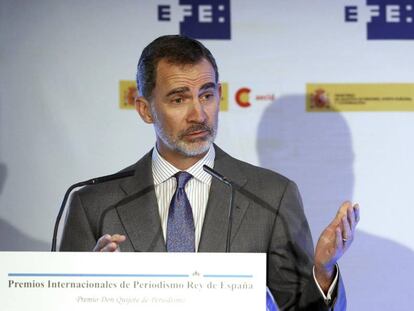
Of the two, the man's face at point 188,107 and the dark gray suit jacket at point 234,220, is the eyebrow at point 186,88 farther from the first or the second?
the dark gray suit jacket at point 234,220


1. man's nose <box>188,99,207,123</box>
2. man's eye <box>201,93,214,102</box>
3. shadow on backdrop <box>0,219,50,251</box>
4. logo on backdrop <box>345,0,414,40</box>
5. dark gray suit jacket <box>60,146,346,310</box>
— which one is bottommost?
shadow on backdrop <box>0,219,50,251</box>

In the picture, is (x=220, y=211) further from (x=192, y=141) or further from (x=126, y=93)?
(x=126, y=93)

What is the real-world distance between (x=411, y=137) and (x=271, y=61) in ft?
2.52

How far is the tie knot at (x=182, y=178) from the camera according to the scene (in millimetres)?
2732

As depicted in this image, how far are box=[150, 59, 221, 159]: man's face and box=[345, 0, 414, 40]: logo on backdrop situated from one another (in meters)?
1.17

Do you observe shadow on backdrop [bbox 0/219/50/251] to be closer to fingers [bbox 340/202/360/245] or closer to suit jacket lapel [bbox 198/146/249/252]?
suit jacket lapel [bbox 198/146/249/252]

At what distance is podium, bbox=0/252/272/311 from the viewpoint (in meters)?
1.85

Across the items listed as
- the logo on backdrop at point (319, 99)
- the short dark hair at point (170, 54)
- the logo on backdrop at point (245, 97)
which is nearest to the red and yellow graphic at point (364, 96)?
the logo on backdrop at point (319, 99)

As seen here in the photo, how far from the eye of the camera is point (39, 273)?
6.25 feet

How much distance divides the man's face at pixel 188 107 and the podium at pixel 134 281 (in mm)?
875

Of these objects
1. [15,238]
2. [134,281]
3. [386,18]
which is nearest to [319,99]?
[386,18]

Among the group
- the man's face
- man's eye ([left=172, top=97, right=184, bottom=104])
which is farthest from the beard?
man's eye ([left=172, top=97, right=184, bottom=104])

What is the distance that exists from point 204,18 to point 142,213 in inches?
51.0

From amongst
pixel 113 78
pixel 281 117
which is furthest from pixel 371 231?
pixel 113 78
